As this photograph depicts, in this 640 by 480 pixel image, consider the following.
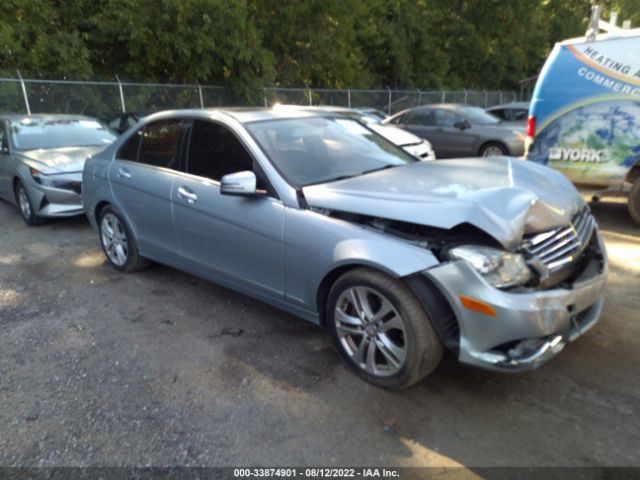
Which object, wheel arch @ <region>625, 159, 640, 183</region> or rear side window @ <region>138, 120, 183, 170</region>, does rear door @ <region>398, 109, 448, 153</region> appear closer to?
wheel arch @ <region>625, 159, 640, 183</region>

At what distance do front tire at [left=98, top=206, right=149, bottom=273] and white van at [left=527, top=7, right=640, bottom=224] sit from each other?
5.08m

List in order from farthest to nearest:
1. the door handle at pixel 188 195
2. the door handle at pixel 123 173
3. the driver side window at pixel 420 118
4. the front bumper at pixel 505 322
Result: the driver side window at pixel 420 118
the door handle at pixel 123 173
the door handle at pixel 188 195
the front bumper at pixel 505 322

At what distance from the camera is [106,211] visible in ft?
16.6

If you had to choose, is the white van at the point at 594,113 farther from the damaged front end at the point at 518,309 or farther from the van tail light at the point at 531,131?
the damaged front end at the point at 518,309

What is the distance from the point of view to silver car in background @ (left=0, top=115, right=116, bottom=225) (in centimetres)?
654

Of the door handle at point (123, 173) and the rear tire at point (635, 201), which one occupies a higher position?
the door handle at point (123, 173)

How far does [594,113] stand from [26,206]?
757cm

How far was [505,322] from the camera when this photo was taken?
254cm

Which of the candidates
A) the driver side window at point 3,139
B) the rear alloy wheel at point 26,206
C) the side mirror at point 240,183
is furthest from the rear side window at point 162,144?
the driver side window at point 3,139

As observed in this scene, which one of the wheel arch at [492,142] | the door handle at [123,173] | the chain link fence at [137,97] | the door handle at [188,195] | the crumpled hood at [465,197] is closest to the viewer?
the crumpled hood at [465,197]

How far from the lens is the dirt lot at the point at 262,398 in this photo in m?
2.56

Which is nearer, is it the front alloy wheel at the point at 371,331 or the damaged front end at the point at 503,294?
the damaged front end at the point at 503,294

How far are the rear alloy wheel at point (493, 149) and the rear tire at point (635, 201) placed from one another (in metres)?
4.34

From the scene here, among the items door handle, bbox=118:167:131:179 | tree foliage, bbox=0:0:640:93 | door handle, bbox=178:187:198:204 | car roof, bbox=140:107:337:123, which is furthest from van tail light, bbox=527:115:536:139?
tree foliage, bbox=0:0:640:93
